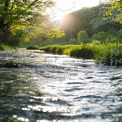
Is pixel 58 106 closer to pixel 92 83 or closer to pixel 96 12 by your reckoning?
pixel 92 83

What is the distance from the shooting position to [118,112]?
631 cm

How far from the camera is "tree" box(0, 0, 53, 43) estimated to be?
17.2m

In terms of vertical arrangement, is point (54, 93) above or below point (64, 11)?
below

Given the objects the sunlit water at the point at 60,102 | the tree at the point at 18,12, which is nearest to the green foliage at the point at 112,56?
the tree at the point at 18,12

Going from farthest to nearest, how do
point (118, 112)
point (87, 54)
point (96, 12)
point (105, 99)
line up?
point (96, 12)
point (87, 54)
point (105, 99)
point (118, 112)

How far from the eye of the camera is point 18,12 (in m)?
17.1

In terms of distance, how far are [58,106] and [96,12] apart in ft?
494

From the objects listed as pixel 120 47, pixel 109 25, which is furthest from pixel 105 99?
pixel 109 25

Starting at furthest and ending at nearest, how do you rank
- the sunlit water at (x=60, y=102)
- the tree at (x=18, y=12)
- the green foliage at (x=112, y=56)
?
the green foliage at (x=112, y=56)
the tree at (x=18, y=12)
the sunlit water at (x=60, y=102)

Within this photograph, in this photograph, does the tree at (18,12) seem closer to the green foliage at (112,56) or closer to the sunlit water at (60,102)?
the green foliage at (112,56)

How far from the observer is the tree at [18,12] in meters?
17.2

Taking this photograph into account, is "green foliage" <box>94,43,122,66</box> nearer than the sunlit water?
No

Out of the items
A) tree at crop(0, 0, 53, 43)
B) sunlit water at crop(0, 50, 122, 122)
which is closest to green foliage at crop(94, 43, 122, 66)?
tree at crop(0, 0, 53, 43)

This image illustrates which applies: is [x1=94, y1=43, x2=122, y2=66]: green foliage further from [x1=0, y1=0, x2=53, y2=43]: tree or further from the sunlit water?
the sunlit water
